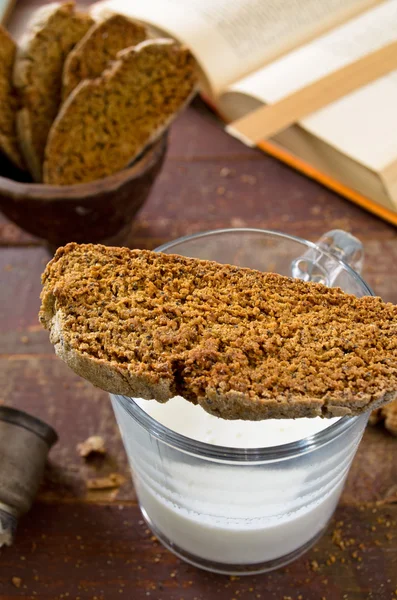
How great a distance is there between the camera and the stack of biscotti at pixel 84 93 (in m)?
1.12

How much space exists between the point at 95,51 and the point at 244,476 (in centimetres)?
79

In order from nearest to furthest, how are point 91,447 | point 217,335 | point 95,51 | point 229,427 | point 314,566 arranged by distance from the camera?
point 217,335, point 229,427, point 314,566, point 91,447, point 95,51

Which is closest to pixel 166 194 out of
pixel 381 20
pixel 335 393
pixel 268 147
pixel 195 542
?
pixel 268 147

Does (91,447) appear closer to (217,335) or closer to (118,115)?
(217,335)

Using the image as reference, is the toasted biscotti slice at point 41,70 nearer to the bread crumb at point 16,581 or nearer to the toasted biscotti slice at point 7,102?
the toasted biscotti slice at point 7,102

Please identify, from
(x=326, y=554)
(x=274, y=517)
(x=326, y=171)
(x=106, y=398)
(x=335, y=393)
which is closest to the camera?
(x=335, y=393)

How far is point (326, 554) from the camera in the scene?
0.92 metres

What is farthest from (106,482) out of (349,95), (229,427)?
(349,95)

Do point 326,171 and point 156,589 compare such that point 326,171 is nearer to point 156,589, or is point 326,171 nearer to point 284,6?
point 284,6

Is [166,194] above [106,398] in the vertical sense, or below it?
above

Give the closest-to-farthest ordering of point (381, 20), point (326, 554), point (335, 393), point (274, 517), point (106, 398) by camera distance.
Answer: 1. point (335, 393)
2. point (274, 517)
3. point (326, 554)
4. point (106, 398)
5. point (381, 20)

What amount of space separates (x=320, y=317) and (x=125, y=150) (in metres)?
0.60

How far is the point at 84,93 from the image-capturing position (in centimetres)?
111

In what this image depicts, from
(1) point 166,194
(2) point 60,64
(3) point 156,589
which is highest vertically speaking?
(2) point 60,64
